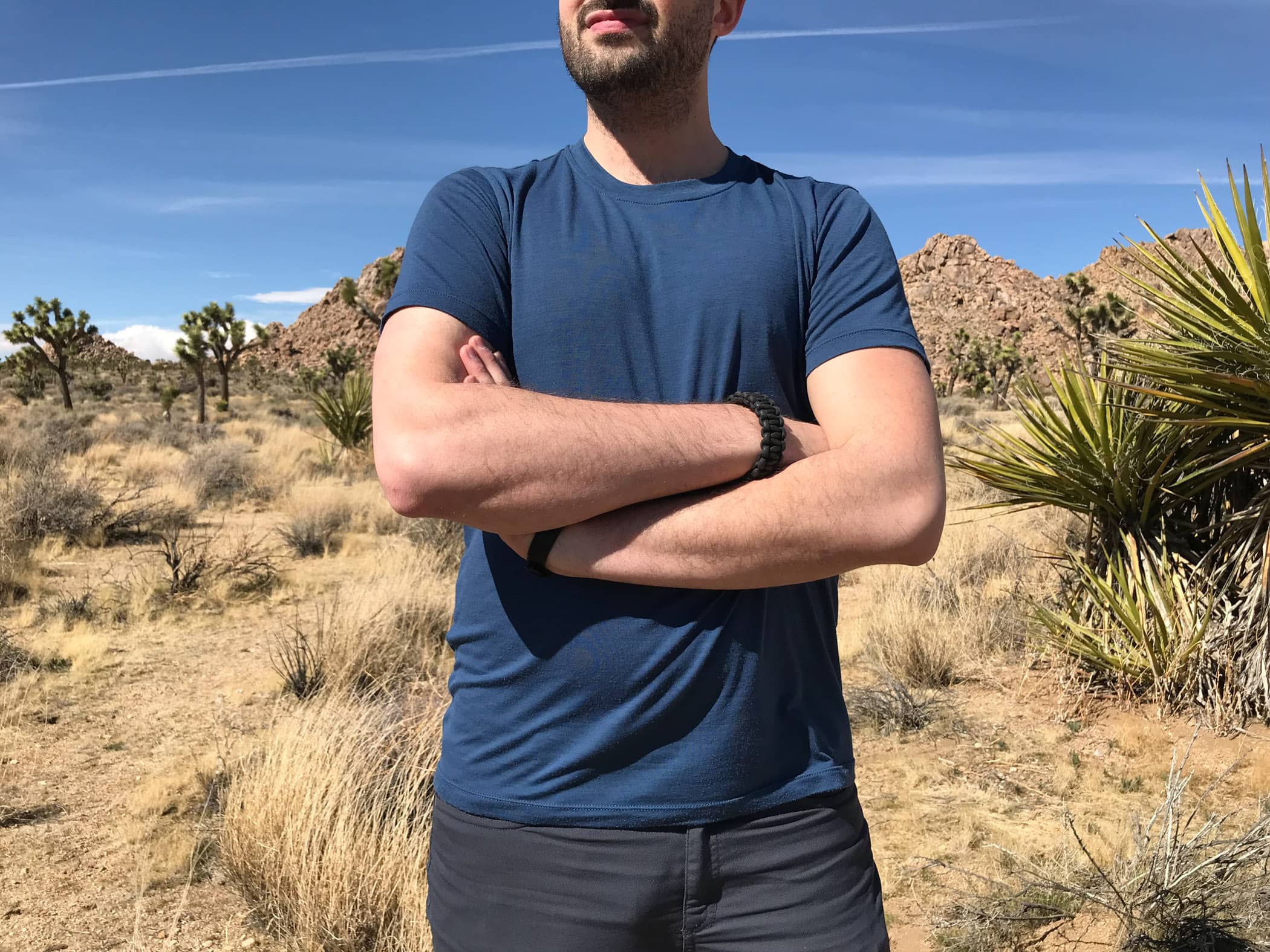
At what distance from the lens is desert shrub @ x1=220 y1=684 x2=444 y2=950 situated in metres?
3.32

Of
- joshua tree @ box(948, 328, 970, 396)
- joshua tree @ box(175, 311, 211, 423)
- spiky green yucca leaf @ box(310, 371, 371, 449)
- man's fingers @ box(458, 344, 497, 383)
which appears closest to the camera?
man's fingers @ box(458, 344, 497, 383)

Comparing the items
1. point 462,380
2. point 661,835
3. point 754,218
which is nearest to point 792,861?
point 661,835

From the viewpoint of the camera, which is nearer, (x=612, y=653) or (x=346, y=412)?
(x=612, y=653)

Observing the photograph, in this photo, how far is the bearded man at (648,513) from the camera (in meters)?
1.37

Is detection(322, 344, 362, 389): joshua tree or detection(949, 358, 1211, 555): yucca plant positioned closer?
detection(949, 358, 1211, 555): yucca plant

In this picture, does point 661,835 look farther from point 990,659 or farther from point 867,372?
point 990,659

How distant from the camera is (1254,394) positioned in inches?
184

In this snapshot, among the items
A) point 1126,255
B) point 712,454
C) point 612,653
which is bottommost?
point 612,653

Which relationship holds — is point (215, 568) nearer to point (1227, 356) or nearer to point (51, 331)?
point (1227, 356)

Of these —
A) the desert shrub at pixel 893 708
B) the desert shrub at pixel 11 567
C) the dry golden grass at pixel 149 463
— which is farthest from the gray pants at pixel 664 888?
the dry golden grass at pixel 149 463

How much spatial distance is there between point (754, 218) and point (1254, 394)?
4.24 metres

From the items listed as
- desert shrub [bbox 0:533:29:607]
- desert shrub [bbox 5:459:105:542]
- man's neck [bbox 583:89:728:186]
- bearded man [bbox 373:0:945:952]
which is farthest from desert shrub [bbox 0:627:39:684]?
man's neck [bbox 583:89:728:186]

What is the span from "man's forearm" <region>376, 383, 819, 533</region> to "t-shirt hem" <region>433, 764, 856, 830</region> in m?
0.42

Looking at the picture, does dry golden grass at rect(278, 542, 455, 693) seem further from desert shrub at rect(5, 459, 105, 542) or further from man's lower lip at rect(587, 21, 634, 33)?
man's lower lip at rect(587, 21, 634, 33)
